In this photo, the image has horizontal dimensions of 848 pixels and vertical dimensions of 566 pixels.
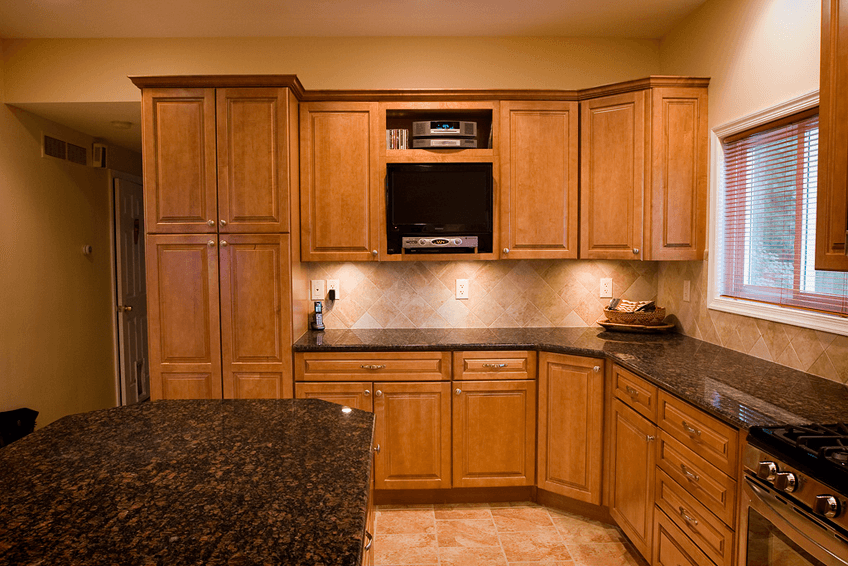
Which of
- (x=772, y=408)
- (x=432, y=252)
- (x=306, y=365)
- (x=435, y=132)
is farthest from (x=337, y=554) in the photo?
(x=435, y=132)

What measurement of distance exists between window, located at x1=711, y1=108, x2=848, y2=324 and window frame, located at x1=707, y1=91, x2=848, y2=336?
0.7 inches

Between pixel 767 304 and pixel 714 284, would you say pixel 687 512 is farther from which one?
pixel 714 284

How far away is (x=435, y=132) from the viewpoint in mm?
2957

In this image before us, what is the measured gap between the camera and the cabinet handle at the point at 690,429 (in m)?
1.79

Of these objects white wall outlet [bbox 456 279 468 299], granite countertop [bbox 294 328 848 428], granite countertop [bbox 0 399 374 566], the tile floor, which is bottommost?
the tile floor

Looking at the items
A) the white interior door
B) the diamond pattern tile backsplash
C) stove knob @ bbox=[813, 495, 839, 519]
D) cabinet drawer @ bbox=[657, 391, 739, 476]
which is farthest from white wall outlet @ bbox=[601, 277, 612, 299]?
the white interior door

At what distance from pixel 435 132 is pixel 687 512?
226 cm

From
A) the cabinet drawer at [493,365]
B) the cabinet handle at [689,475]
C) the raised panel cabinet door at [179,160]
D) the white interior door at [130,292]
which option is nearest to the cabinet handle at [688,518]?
the cabinet handle at [689,475]

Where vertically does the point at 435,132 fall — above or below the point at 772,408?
above

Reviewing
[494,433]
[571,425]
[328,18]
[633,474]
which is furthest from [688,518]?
[328,18]

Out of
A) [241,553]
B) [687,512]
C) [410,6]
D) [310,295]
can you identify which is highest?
[410,6]

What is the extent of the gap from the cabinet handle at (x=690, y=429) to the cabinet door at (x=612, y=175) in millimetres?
1227

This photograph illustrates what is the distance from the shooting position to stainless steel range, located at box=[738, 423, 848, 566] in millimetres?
1175

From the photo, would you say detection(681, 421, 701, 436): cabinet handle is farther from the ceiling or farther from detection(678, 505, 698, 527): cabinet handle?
the ceiling
